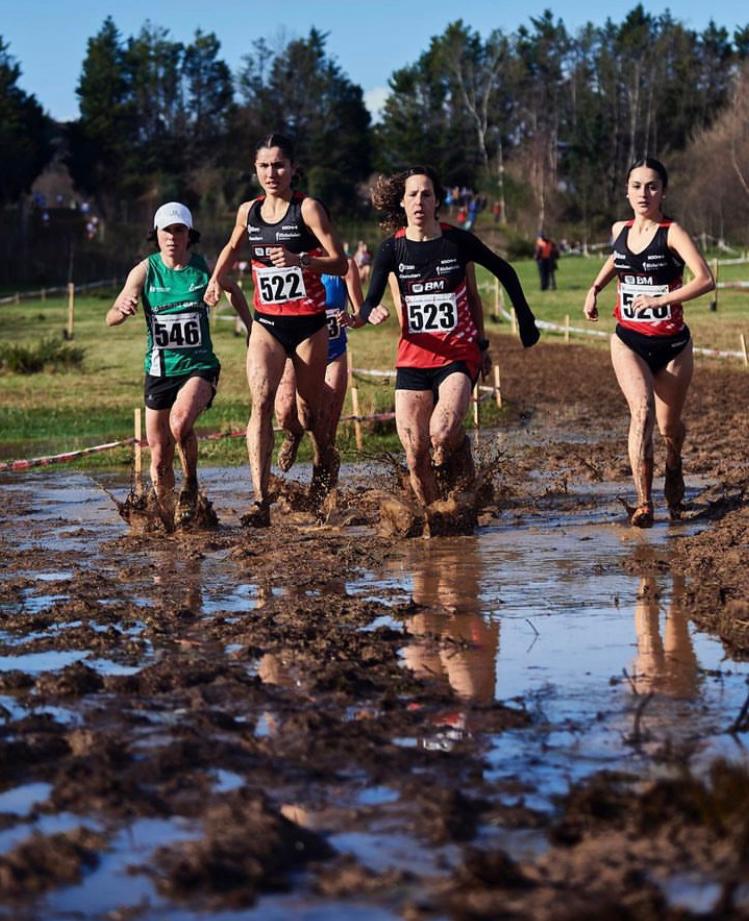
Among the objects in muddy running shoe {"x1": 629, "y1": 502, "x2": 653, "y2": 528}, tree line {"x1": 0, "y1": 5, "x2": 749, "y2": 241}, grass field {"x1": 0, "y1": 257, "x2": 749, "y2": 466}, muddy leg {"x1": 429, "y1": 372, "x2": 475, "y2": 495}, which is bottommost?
grass field {"x1": 0, "y1": 257, "x2": 749, "y2": 466}

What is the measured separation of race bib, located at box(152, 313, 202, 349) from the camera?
11219mm

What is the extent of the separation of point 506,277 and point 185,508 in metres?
2.49

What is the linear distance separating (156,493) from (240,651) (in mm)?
4638

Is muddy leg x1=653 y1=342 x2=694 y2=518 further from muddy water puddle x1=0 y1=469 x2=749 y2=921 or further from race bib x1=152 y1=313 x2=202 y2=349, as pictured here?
race bib x1=152 y1=313 x2=202 y2=349

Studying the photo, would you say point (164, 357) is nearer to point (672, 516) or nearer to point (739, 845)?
point (672, 516)

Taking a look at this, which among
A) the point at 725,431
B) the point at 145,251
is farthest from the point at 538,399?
the point at 145,251

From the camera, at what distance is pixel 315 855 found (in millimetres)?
4398

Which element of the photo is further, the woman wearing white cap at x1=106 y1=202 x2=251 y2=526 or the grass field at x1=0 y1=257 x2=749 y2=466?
the grass field at x1=0 y1=257 x2=749 y2=466

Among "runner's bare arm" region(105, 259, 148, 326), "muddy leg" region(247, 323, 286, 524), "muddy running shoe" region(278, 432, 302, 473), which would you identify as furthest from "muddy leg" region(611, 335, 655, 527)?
"runner's bare arm" region(105, 259, 148, 326)

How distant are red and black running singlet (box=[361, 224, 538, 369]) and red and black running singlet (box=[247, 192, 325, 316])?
0.64 m

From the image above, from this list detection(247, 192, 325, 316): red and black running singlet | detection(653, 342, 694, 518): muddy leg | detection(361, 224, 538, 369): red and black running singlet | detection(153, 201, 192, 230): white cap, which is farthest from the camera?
detection(153, 201, 192, 230): white cap

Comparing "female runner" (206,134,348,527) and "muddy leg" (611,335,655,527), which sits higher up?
"female runner" (206,134,348,527)

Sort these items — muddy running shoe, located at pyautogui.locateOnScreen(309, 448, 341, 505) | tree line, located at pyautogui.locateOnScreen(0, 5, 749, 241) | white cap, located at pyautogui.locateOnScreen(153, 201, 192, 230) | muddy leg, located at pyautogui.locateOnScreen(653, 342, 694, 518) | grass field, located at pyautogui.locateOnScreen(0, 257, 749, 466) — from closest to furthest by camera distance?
muddy leg, located at pyautogui.locateOnScreen(653, 342, 694, 518)
white cap, located at pyautogui.locateOnScreen(153, 201, 192, 230)
muddy running shoe, located at pyautogui.locateOnScreen(309, 448, 341, 505)
grass field, located at pyautogui.locateOnScreen(0, 257, 749, 466)
tree line, located at pyautogui.locateOnScreen(0, 5, 749, 241)

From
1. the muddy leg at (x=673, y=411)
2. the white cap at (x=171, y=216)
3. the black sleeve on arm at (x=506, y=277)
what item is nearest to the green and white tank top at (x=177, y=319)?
the white cap at (x=171, y=216)
